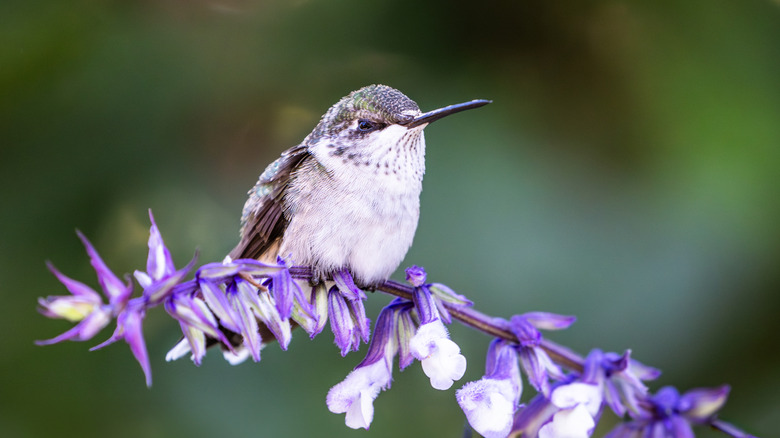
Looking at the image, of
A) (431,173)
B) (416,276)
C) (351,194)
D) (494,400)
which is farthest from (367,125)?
(431,173)

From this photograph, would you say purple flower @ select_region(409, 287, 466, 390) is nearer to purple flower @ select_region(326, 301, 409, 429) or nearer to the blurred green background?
purple flower @ select_region(326, 301, 409, 429)

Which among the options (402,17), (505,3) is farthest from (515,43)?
(402,17)

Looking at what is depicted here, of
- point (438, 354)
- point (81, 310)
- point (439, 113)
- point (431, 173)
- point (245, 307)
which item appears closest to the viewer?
point (81, 310)

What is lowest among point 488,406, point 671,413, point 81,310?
point 671,413

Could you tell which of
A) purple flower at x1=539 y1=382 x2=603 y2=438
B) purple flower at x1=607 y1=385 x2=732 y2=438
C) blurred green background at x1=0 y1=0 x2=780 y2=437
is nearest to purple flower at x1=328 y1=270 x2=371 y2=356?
purple flower at x1=539 y1=382 x2=603 y2=438

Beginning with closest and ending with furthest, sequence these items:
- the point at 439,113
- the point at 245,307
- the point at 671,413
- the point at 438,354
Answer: the point at 245,307, the point at 438,354, the point at 439,113, the point at 671,413

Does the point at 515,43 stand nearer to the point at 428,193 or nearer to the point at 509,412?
the point at 428,193

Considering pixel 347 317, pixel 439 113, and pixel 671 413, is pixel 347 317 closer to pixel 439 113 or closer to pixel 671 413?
pixel 439 113

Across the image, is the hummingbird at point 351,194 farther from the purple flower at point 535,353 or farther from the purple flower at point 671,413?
the purple flower at point 671,413

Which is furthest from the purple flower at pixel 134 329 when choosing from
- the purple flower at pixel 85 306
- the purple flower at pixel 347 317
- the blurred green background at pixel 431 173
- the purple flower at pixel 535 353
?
the blurred green background at pixel 431 173
